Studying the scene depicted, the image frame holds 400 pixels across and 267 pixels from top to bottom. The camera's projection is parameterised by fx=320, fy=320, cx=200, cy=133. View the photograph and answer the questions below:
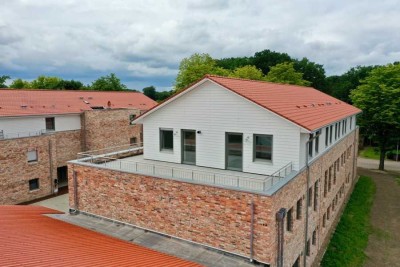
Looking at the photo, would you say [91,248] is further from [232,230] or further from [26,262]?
[232,230]

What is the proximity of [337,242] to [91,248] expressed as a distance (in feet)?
50.3

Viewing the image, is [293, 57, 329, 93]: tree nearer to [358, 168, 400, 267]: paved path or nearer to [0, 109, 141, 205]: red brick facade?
[358, 168, 400, 267]: paved path

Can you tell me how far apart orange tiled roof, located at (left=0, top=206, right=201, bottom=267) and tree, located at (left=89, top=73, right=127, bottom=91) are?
59804 millimetres

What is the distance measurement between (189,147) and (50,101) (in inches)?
845

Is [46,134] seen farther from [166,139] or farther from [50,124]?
[166,139]

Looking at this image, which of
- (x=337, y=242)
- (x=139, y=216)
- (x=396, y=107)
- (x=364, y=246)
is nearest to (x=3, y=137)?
(x=139, y=216)

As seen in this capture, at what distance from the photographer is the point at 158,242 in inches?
524

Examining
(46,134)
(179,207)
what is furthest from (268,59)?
(179,207)

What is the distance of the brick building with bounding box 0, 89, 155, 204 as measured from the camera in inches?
1000

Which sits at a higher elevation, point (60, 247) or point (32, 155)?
point (32, 155)

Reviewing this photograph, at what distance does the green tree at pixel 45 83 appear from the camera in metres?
68.9

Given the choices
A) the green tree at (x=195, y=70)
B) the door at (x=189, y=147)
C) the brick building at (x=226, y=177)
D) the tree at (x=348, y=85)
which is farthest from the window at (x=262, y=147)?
the tree at (x=348, y=85)

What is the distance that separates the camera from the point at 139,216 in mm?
14391

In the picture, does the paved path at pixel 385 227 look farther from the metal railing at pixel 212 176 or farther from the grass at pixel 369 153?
the grass at pixel 369 153
